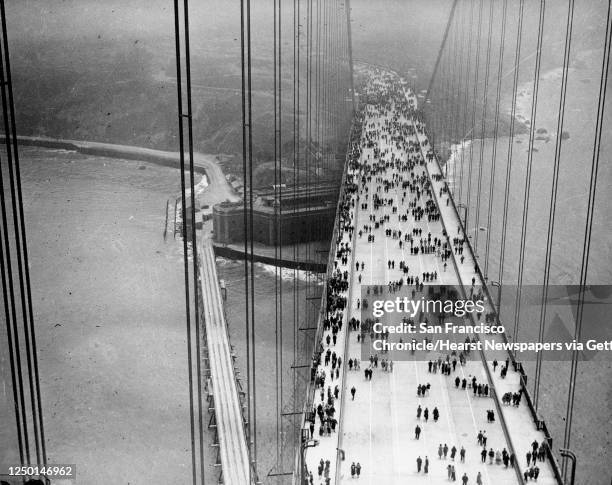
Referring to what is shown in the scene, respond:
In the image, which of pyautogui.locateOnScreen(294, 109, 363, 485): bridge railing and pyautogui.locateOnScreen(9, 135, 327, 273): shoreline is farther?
pyautogui.locateOnScreen(9, 135, 327, 273): shoreline

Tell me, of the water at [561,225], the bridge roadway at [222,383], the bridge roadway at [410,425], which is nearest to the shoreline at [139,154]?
the bridge roadway at [222,383]

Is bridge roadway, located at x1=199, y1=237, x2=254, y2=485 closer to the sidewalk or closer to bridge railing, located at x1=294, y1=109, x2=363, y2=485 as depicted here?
bridge railing, located at x1=294, y1=109, x2=363, y2=485

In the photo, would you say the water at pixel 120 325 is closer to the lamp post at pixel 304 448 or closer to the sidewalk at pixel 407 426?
the sidewalk at pixel 407 426

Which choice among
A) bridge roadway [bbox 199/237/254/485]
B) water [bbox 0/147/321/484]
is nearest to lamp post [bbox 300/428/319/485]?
bridge roadway [bbox 199/237/254/485]

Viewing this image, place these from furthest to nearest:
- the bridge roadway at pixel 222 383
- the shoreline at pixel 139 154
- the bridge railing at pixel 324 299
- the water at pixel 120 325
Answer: the shoreline at pixel 139 154
the water at pixel 120 325
the bridge roadway at pixel 222 383
the bridge railing at pixel 324 299

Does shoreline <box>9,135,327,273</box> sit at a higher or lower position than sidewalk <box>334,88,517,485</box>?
higher

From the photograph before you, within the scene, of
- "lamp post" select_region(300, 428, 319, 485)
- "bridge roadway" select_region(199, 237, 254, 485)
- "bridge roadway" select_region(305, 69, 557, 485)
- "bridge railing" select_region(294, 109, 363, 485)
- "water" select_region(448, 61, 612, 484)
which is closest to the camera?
"lamp post" select_region(300, 428, 319, 485)

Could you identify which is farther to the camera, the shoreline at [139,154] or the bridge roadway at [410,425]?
the shoreline at [139,154]

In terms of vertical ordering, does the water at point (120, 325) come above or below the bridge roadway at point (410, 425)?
below
